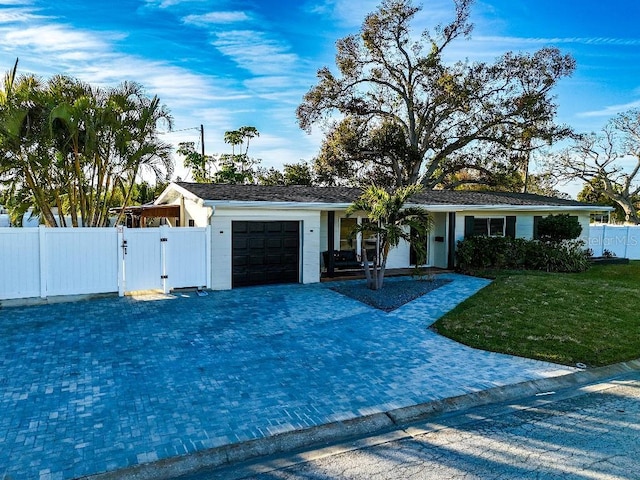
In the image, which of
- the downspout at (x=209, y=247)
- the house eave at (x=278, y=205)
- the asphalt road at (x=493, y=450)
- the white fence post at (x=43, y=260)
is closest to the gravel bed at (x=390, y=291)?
the house eave at (x=278, y=205)

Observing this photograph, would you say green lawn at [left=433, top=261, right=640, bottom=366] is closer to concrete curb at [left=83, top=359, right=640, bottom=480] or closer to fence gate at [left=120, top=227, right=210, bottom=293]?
concrete curb at [left=83, top=359, right=640, bottom=480]

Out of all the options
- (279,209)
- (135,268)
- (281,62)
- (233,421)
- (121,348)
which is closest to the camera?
(233,421)

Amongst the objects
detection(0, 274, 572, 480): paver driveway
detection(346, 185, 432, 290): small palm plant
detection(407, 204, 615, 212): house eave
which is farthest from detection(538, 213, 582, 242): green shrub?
detection(0, 274, 572, 480): paver driveway

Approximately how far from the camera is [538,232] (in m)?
18.0

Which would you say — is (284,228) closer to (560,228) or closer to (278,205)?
(278,205)

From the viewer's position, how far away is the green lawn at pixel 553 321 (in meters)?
7.46

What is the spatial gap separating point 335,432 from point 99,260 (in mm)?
8199

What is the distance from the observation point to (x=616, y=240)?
21422 mm

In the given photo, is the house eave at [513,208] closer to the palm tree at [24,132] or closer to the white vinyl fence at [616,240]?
the white vinyl fence at [616,240]

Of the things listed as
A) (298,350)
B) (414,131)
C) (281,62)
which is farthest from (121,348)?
(414,131)

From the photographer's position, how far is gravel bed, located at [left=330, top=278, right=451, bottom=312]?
1079 centimetres

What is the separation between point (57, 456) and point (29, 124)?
32.4 ft

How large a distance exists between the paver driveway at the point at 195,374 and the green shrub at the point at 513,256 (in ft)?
21.6

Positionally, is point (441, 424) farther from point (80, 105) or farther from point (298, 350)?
point (80, 105)
